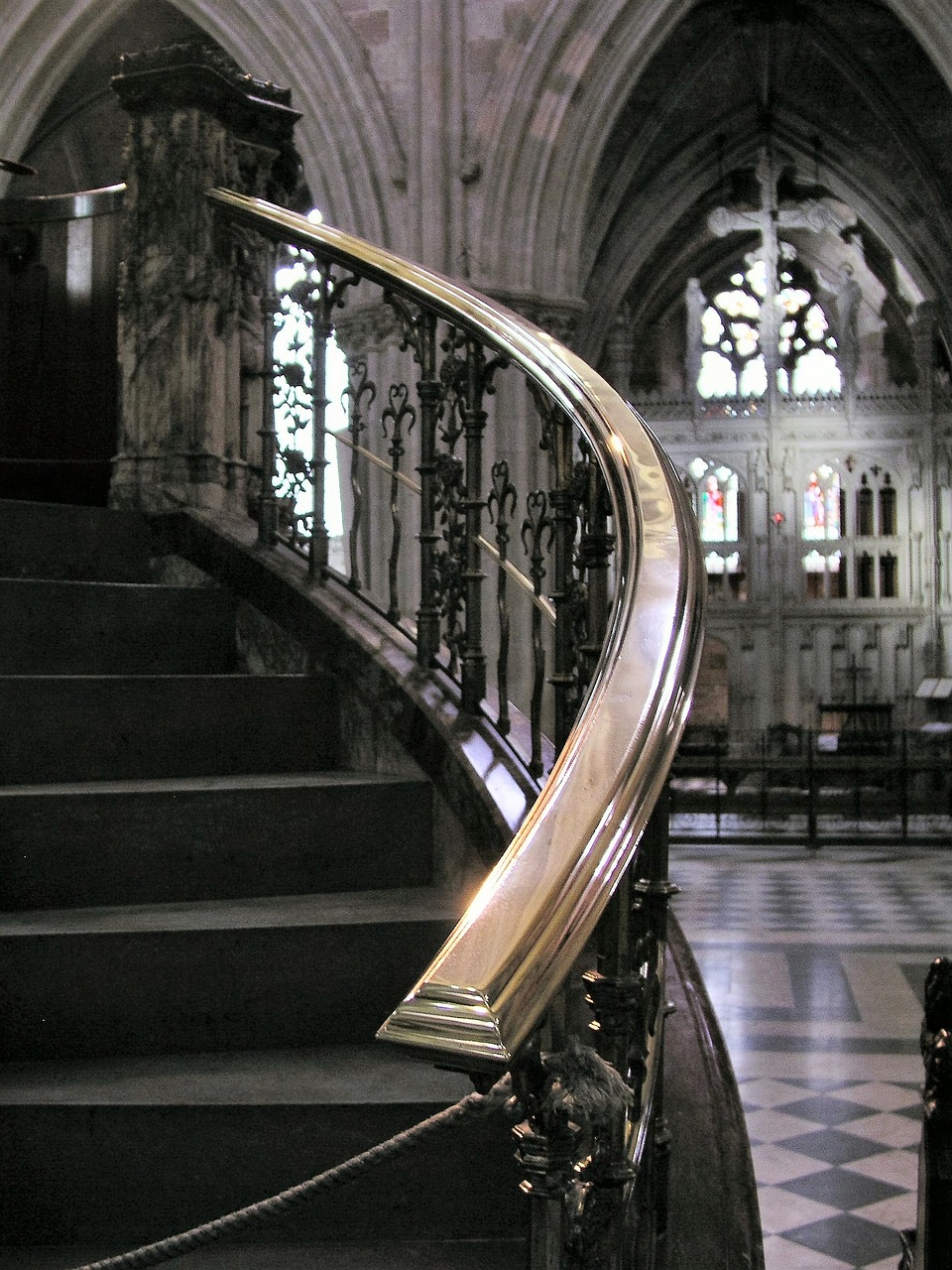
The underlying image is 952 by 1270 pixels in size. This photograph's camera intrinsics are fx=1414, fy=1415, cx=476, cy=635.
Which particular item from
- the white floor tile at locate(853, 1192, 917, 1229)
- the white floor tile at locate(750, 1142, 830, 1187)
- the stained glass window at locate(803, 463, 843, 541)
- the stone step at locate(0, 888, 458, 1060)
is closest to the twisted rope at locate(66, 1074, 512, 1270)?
the stone step at locate(0, 888, 458, 1060)

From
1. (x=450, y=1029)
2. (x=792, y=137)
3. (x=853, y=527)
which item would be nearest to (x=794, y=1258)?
(x=450, y=1029)

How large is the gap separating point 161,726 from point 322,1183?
1.69 metres

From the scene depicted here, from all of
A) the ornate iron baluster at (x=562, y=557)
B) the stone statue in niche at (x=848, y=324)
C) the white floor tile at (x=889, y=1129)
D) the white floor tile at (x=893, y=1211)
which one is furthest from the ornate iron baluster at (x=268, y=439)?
the stone statue in niche at (x=848, y=324)

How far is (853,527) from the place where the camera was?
19688mm

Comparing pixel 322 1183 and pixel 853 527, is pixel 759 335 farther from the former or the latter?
pixel 322 1183

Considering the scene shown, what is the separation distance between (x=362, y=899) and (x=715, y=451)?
1792 centimetres

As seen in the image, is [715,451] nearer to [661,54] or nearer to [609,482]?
[661,54]

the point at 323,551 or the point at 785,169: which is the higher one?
the point at 785,169

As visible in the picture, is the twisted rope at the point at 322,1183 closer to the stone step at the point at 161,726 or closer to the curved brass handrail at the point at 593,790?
the curved brass handrail at the point at 593,790

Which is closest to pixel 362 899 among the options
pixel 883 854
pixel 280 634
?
pixel 280 634

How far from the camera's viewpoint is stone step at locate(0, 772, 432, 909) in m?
2.31

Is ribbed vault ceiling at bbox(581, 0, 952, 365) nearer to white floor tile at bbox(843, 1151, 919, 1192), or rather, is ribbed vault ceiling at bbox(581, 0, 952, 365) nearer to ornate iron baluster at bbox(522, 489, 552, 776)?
white floor tile at bbox(843, 1151, 919, 1192)

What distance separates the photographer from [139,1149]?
185 cm

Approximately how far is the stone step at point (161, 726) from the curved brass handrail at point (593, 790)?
40.0 inches
